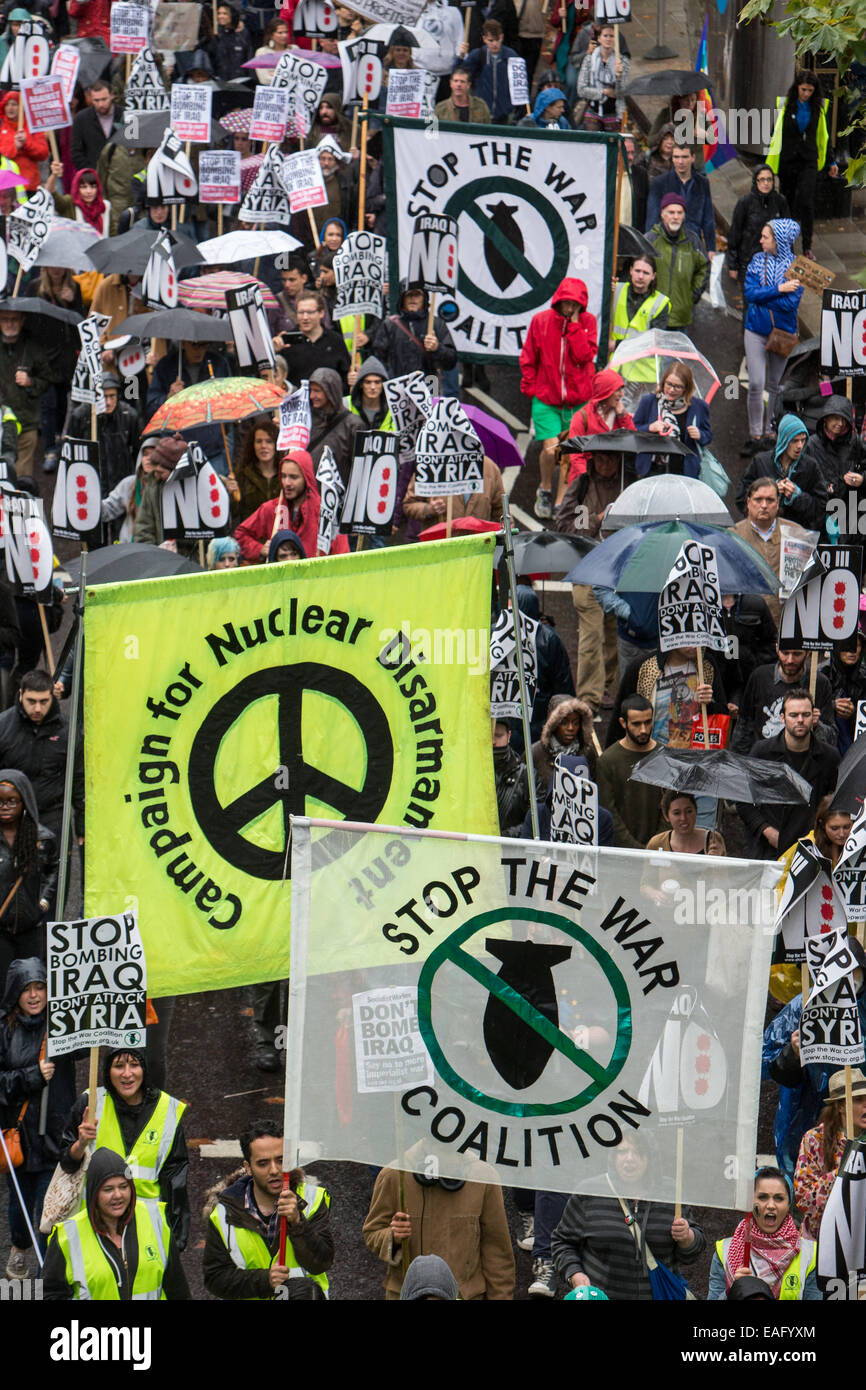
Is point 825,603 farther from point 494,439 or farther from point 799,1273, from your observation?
point 799,1273

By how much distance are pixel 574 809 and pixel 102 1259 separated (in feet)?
10.3

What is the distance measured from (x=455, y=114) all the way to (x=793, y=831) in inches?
442

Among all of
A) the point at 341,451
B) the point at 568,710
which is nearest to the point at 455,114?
the point at 341,451

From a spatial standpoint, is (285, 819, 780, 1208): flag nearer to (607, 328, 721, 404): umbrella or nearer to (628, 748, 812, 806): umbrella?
(628, 748, 812, 806): umbrella

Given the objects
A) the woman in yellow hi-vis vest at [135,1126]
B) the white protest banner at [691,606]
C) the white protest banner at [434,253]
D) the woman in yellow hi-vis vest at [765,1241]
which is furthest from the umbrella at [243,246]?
the woman in yellow hi-vis vest at [765,1241]

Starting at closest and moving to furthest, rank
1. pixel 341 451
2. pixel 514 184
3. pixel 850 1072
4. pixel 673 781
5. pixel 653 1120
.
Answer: pixel 653 1120
pixel 850 1072
pixel 673 781
pixel 341 451
pixel 514 184

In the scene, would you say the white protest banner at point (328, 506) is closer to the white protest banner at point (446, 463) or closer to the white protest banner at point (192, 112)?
the white protest banner at point (446, 463)

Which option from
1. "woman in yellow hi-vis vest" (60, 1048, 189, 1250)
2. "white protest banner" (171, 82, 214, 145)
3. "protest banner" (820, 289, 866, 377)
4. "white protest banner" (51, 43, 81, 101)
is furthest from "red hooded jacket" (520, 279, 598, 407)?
"woman in yellow hi-vis vest" (60, 1048, 189, 1250)

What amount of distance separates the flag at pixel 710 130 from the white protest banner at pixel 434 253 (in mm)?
6114

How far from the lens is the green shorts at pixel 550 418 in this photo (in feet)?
55.8

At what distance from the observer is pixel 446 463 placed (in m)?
13.4

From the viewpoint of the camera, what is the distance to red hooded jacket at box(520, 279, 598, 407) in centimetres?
1656

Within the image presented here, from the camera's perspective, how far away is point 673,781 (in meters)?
11.5

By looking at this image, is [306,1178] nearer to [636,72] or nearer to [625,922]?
[625,922]
